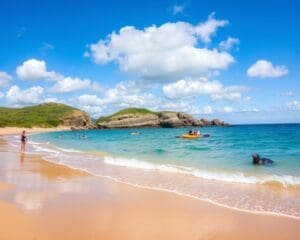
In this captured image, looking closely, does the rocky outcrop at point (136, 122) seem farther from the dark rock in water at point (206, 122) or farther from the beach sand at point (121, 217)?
the beach sand at point (121, 217)

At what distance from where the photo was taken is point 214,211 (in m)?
9.01

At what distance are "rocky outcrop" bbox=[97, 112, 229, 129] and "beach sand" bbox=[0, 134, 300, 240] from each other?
508 ft

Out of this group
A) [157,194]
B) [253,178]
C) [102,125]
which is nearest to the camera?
[157,194]

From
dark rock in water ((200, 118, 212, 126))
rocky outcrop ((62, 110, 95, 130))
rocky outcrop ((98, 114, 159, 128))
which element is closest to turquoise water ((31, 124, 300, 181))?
rocky outcrop ((98, 114, 159, 128))

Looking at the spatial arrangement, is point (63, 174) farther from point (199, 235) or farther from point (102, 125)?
point (102, 125)

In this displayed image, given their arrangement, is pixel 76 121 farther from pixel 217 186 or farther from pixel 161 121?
pixel 217 186

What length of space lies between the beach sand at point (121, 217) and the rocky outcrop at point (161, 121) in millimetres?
154696

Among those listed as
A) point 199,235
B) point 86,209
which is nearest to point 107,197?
point 86,209

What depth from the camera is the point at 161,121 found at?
169625 mm

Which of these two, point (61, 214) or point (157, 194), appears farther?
point (157, 194)

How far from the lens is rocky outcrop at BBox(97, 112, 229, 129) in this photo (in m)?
167

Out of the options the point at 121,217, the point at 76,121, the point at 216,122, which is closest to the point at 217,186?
the point at 121,217

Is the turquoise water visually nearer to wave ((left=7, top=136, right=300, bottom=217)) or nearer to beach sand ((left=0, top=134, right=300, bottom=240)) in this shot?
wave ((left=7, top=136, right=300, bottom=217))

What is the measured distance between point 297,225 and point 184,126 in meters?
161
